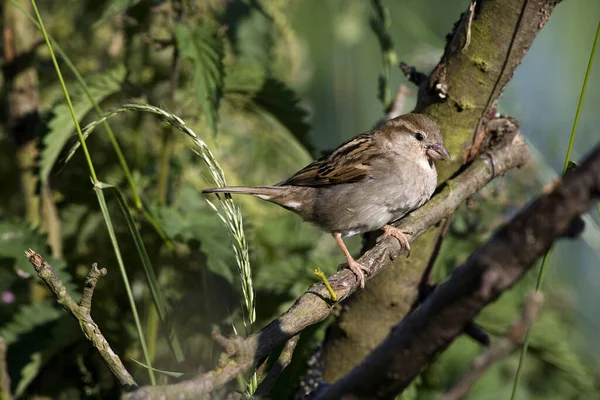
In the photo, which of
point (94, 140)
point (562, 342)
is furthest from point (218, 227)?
point (562, 342)

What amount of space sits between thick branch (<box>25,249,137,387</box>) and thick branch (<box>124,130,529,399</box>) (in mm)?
196

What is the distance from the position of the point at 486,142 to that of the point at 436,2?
280 centimetres

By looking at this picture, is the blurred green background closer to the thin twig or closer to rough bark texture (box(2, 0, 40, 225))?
rough bark texture (box(2, 0, 40, 225))

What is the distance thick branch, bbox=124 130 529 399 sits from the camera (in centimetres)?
121

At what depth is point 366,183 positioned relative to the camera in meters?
2.64

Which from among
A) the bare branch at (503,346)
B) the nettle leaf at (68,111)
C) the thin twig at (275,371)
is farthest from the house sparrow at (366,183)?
the bare branch at (503,346)

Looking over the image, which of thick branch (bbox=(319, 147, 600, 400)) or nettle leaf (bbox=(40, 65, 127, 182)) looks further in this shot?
nettle leaf (bbox=(40, 65, 127, 182))

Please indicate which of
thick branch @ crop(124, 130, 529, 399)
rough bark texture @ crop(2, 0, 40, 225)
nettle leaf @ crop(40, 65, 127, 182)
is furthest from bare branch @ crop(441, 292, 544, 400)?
rough bark texture @ crop(2, 0, 40, 225)

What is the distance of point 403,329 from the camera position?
1.07m

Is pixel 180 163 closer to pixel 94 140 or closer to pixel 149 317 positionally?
pixel 94 140

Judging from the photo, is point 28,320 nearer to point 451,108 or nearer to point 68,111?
point 68,111

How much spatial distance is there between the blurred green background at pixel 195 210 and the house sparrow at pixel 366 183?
0.41 feet

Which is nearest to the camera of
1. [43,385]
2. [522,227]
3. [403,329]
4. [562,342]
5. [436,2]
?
[522,227]

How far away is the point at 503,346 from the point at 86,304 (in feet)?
2.77
